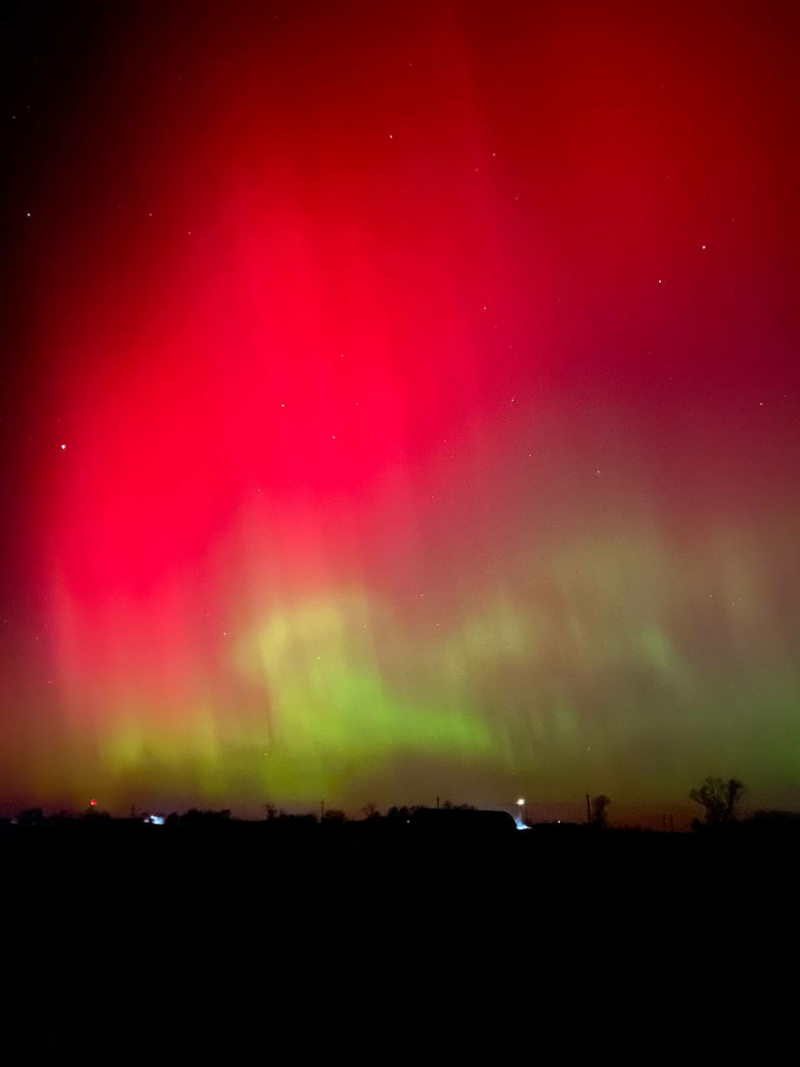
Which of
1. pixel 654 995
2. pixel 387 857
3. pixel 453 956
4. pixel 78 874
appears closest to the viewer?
pixel 654 995

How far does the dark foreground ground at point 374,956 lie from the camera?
28.3ft

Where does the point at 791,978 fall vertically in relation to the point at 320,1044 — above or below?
below

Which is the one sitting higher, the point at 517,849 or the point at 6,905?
the point at 6,905

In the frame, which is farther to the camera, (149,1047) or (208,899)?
(208,899)

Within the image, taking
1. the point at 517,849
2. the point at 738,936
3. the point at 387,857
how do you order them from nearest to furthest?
the point at 738,936, the point at 387,857, the point at 517,849

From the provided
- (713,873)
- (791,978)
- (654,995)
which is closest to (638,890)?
(713,873)

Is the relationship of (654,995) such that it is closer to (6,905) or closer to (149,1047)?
(149,1047)

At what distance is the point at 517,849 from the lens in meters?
28.7

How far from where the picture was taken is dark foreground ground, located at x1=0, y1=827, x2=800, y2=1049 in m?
8.62

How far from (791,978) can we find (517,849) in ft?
60.2

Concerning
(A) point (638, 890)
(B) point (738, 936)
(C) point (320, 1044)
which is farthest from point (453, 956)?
(A) point (638, 890)

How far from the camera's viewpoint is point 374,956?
1187 cm

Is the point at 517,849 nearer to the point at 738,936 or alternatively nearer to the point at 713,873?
the point at 713,873

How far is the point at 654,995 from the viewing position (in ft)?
33.4
